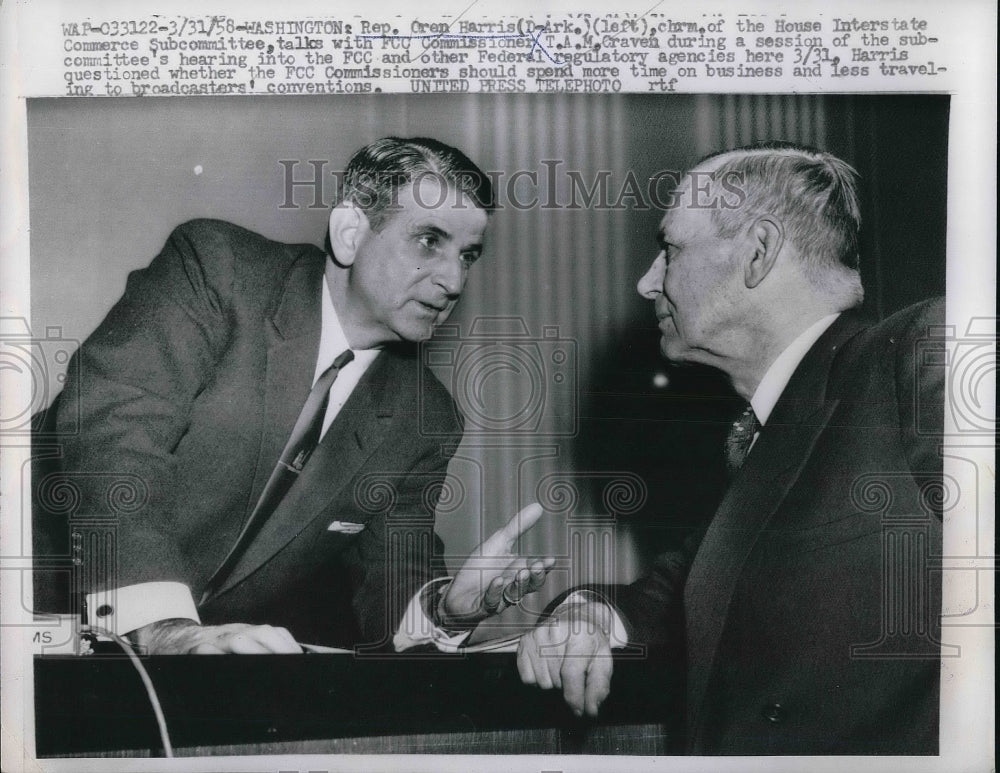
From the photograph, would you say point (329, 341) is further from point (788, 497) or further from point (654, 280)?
point (788, 497)

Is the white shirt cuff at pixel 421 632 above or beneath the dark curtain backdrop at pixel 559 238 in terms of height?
beneath

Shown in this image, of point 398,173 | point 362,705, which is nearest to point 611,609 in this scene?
point 362,705

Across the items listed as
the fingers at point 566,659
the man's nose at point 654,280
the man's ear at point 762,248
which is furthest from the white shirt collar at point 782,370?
the fingers at point 566,659

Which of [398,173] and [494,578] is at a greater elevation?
[398,173]

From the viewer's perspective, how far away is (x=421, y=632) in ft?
9.73

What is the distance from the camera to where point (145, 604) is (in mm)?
2947

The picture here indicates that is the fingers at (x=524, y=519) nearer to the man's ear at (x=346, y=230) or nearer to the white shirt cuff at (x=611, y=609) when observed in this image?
the white shirt cuff at (x=611, y=609)

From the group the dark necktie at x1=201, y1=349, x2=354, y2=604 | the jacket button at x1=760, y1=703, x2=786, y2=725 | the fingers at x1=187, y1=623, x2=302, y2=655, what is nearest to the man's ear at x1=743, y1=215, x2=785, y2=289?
the jacket button at x1=760, y1=703, x2=786, y2=725

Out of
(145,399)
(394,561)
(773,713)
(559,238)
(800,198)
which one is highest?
(800,198)

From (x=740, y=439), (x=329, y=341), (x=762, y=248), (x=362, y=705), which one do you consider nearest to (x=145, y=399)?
(x=329, y=341)

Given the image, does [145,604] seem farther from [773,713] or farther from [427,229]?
[773,713]

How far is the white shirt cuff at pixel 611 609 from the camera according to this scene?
2.97 metres

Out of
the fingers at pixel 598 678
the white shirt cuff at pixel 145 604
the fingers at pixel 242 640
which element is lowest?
the fingers at pixel 598 678

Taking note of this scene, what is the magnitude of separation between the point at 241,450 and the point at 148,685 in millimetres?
788
